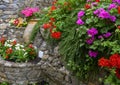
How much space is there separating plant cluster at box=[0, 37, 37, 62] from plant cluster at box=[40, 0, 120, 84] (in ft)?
2.83

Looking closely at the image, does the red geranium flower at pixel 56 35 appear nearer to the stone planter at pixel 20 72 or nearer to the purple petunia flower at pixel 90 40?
the stone planter at pixel 20 72

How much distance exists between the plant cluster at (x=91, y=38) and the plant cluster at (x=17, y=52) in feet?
2.83

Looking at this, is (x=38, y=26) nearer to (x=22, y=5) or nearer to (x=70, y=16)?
(x=70, y=16)

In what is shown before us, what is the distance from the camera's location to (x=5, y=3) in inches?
320

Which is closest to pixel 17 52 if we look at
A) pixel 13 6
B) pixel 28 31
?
pixel 28 31

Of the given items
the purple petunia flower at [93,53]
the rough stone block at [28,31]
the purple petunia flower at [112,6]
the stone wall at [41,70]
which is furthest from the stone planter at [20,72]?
the purple petunia flower at [112,6]

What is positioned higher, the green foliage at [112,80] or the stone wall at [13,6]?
the stone wall at [13,6]

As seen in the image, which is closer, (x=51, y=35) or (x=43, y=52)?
(x=51, y=35)

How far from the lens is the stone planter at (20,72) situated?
16.8ft

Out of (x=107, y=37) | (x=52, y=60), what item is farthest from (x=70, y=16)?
(x=107, y=37)

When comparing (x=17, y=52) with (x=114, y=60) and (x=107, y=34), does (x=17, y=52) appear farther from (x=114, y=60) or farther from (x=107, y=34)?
(x=114, y=60)

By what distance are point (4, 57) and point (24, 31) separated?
3.61ft

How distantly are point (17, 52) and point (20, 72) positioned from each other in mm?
420

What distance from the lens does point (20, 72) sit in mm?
5156
